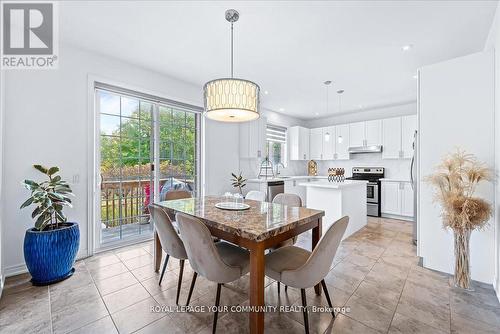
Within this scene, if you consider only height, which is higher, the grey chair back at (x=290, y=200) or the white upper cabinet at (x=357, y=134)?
the white upper cabinet at (x=357, y=134)

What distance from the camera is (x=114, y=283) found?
7.32ft

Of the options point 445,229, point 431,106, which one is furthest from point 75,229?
point 431,106

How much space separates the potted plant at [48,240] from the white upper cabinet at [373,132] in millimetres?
5913

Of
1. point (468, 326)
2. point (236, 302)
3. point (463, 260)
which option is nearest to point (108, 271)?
point (236, 302)

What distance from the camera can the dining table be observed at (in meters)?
1.38

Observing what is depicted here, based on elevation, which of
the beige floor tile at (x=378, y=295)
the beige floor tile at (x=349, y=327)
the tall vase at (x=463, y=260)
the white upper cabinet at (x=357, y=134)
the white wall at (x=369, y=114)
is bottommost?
the beige floor tile at (x=349, y=327)

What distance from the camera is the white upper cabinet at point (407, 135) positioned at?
482cm

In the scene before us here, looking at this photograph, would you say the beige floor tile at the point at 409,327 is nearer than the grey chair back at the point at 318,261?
No

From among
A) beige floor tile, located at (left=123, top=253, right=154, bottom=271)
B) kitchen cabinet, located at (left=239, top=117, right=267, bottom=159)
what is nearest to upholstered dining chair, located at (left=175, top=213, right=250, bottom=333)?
beige floor tile, located at (left=123, top=253, right=154, bottom=271)

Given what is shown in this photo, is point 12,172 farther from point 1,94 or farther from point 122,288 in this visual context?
point 122,288

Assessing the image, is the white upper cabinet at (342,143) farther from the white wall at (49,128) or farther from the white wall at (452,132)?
the white wall at (49,128)

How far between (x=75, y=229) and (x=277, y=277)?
2.25 m

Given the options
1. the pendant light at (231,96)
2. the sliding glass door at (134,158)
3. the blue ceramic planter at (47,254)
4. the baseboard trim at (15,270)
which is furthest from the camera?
the sliding glass door at (134,158)

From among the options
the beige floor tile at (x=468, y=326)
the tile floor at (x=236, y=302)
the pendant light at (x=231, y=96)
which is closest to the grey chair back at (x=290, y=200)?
the tile floor at (x=236, y=302)
